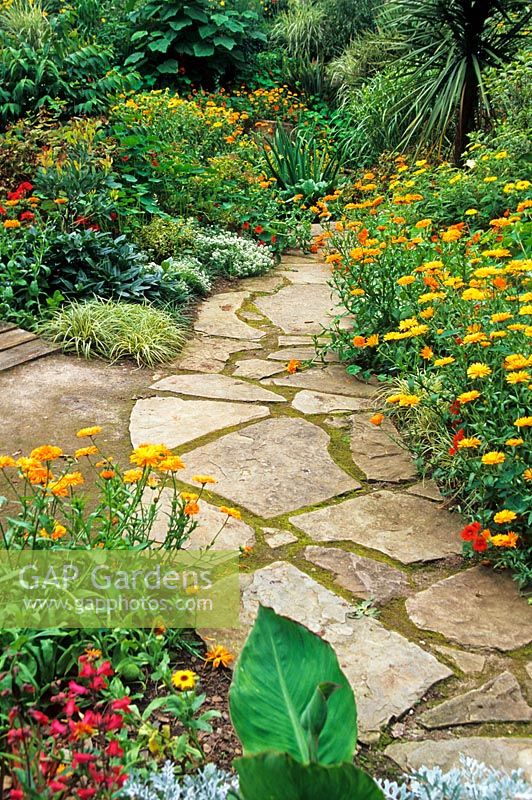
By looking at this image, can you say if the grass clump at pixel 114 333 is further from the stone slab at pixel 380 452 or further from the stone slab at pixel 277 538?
the stone slab at pixel 277 538

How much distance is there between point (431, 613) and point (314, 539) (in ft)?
1.65

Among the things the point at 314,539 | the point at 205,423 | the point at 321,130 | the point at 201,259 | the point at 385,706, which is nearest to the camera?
the point at 385,706

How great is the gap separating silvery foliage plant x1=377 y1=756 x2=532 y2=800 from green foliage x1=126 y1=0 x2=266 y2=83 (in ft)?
32.7

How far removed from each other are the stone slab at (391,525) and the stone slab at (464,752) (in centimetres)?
78

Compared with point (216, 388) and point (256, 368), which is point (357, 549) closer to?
point (216, 388)

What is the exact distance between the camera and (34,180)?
5.25m

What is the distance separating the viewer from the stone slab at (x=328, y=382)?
13.1 ft

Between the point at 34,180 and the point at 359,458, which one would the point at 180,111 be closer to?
the point at 34,180

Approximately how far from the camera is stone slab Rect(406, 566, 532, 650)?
2.29 m

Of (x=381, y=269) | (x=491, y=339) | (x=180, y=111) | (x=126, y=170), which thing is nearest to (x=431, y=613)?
(x=491, y=339)

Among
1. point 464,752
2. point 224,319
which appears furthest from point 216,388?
point 464,752

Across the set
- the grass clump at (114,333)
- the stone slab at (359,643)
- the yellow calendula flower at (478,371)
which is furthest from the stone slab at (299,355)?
the stone slab at (359,643)

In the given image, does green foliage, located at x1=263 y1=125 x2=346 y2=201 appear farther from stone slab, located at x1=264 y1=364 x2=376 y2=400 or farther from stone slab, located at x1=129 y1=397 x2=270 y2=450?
stone slab, located at x1=129 y1=397 x2=270 y2=450

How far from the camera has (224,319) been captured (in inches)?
201
